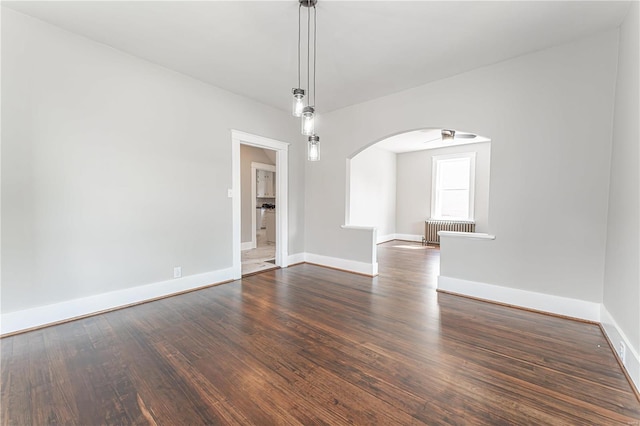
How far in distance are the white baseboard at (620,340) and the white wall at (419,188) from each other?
15.5 feet

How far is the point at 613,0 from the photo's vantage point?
212 cm

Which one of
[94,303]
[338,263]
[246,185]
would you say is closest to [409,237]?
[338,263]

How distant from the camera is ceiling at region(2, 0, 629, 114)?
2.24 m

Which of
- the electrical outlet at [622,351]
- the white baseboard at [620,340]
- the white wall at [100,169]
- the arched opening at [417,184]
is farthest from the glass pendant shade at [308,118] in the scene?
the arched opening at [417,184]

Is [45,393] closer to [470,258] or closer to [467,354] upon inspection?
[467,354]

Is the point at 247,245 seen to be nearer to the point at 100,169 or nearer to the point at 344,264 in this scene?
the point at 344,264

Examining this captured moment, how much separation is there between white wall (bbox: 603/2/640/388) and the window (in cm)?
480

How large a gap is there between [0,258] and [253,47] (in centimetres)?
309

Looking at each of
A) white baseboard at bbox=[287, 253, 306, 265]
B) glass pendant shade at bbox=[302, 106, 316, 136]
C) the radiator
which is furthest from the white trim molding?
the radiator

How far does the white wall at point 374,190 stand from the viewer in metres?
7.06

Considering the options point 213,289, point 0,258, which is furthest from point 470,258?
point 0,258

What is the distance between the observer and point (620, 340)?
201 centimetres

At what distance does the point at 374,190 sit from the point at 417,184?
4.85 ft

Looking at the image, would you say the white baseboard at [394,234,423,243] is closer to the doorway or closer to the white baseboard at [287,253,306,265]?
the doorway
